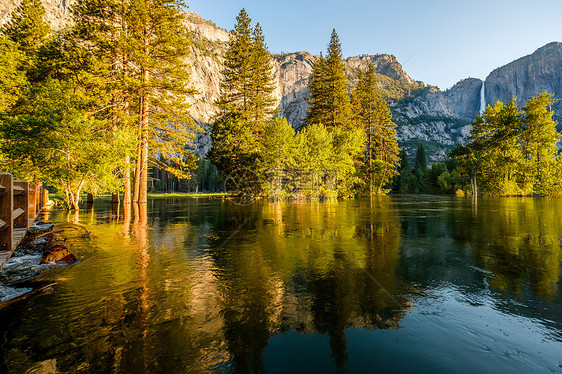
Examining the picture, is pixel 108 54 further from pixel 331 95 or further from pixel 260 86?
pixel 331 95

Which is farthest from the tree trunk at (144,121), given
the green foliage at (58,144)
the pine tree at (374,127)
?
the pine tree at (374,127)

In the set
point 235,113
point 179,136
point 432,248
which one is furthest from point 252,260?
point 235,113

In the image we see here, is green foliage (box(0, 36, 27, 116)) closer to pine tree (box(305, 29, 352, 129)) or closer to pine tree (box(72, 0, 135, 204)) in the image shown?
pine tree (box(72, 0, 135, 204))

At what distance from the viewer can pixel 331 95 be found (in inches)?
1929

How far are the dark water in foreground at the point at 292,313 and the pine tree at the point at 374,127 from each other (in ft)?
168

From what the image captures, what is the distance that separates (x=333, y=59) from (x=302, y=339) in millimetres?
54074

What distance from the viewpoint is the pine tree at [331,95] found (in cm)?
4888

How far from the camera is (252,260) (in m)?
6.90

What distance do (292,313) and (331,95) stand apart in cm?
4918

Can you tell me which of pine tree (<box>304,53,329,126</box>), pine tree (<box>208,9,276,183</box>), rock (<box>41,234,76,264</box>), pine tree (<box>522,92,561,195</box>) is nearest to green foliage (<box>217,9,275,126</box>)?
pine tree (<box>208,9,276,183</box>)

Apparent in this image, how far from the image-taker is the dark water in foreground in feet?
9.30

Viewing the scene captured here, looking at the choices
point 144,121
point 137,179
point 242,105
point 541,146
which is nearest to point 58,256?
point 137,179

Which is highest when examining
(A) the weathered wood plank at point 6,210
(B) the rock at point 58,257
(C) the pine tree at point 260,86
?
(C) the pine tree at point 260,86

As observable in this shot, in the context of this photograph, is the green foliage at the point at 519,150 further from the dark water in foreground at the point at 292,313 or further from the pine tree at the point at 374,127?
the dark water in foreground at the point at 292,313
